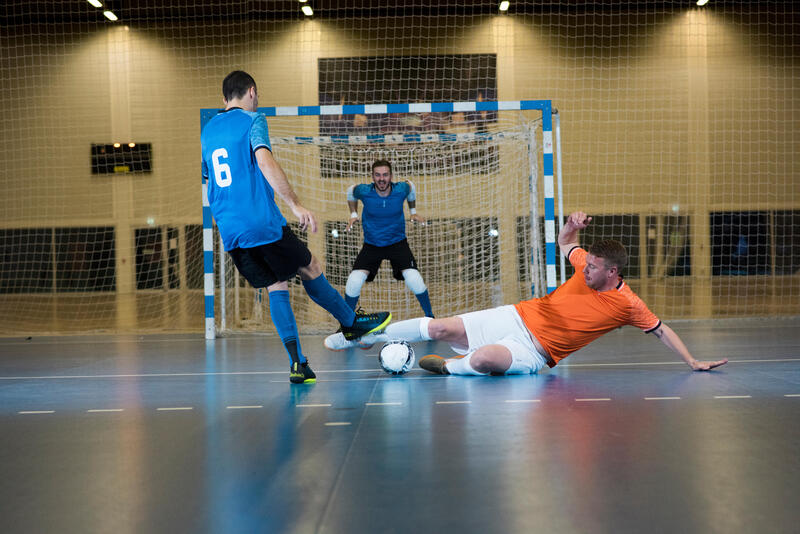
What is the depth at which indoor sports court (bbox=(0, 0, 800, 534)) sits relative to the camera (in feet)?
6.53

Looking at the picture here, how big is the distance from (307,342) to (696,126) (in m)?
13.6

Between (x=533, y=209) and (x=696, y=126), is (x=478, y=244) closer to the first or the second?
(x=533, y=209)

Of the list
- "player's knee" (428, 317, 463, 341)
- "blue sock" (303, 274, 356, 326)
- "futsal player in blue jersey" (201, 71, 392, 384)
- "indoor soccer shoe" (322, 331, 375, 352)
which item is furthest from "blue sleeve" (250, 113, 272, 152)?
"player's knee" (428, 317, 463, 341)

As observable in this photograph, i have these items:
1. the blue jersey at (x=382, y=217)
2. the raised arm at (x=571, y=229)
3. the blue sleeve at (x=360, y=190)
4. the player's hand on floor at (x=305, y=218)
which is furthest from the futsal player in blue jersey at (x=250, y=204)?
the blue sleeve at (x=360, y=190)

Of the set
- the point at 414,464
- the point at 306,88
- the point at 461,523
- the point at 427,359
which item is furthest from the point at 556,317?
the point at 306,88

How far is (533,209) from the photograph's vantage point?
8.48m

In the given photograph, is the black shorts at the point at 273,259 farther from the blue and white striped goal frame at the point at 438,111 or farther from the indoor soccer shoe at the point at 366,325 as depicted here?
the blue and white striped goal frame at the point at 438,111

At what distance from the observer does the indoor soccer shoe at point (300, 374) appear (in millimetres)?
3969

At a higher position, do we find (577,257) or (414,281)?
(577,257)

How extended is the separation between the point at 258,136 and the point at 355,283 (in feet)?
9.16

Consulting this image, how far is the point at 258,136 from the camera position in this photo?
3652 mm

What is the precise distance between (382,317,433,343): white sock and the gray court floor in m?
0.27

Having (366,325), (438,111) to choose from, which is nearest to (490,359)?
(366,325)

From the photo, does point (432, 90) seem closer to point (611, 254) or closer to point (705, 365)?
point (705, 365)
